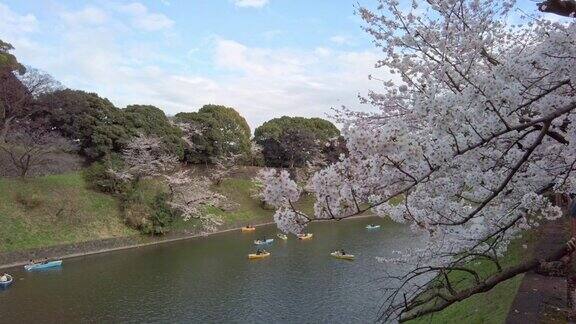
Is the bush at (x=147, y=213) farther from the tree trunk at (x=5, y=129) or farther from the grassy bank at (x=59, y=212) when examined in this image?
the tree trunk at (x=5, y=129)

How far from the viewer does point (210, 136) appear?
1329 inches

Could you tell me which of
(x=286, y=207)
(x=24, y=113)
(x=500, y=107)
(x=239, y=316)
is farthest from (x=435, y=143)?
(x=24, y=113)

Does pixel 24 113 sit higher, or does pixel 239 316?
pixel 24 113

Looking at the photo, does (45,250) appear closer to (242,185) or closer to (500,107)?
(242,185)

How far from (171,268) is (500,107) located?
56.8 feet

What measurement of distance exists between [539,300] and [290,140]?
31.4 m

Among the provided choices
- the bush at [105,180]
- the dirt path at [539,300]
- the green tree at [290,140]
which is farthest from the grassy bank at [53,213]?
the dirt path at [539,300]

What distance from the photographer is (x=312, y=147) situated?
125 feet

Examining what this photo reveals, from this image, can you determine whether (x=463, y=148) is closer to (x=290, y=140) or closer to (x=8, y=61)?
(x=8, y=61)

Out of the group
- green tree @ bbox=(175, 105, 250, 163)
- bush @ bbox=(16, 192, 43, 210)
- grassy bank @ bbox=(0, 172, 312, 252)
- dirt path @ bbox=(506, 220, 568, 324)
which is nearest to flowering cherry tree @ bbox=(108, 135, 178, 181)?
grassy bank @ bbox=(0, 172, 312, 252)

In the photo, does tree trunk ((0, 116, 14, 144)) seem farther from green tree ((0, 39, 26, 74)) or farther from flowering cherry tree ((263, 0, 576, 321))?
flowering cherry tree ((263, 0, 576, 321))

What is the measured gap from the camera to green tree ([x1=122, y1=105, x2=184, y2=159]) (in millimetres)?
28953

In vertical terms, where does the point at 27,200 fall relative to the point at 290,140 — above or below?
below

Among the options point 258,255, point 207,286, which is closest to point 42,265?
point 207,286
